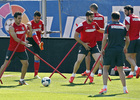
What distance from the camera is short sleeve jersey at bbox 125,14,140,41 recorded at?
1588 centimetres

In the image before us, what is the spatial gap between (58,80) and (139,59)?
3.79m

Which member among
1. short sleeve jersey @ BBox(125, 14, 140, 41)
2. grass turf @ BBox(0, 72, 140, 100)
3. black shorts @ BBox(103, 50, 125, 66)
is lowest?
grass turf @ BBox(0, 72, 140, 100)

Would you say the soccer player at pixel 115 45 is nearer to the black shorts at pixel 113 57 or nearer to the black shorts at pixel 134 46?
the black shorts at pixel 113 57

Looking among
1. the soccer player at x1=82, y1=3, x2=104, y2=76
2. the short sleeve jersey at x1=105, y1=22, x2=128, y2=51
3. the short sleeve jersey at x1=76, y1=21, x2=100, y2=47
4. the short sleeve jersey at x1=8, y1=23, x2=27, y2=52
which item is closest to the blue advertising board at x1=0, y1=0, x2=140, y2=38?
the soccer player at x1=82, y1=3, x2=104, y2=76

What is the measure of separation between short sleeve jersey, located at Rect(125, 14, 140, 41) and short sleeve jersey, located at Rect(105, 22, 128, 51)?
3.71m

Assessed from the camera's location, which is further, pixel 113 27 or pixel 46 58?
pixel 46 58

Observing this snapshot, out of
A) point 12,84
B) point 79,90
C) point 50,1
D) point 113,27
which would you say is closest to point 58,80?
point 12,84

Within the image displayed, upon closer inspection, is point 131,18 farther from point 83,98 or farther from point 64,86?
point 83,98

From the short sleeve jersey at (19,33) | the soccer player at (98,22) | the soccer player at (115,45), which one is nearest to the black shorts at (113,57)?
the soccer player at (115,45)

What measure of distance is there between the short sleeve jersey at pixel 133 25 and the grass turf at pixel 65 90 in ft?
4.60

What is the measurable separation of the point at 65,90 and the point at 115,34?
197cm

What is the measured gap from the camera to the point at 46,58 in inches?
752

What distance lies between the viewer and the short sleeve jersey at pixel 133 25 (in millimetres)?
15883

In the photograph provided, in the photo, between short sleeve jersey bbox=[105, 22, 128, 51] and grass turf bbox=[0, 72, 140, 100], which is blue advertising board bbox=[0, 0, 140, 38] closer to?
grass turf bbox=[0, 72, 140, 100]
